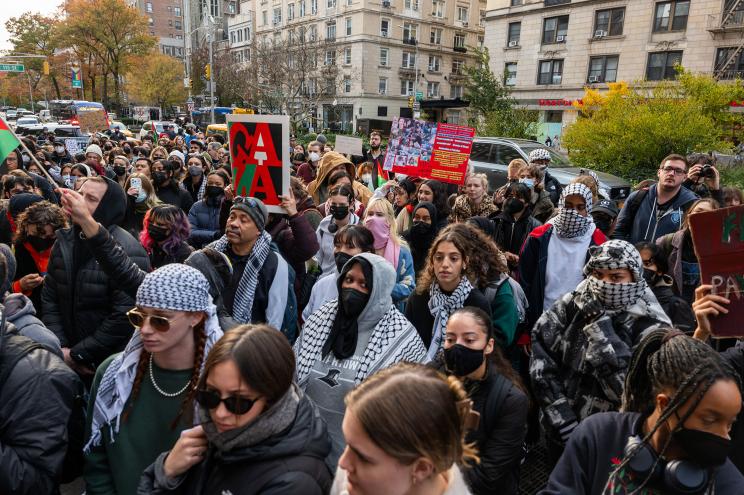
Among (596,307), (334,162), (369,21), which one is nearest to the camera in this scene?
(596,307)

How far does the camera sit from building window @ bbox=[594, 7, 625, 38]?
112 feet

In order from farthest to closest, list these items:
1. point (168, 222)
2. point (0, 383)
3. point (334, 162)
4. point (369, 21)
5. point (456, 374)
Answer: point (369, 21) < point (334, 162) < point (168, 222) < point (456, 374) < point (0, 383)

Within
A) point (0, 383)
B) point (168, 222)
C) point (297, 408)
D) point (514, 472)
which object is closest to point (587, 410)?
point (514, 472)

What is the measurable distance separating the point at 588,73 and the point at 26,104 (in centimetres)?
7714

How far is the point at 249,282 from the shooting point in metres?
3.48

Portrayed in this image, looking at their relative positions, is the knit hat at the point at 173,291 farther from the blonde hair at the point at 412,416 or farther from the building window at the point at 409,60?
the building window at the point at 409,60

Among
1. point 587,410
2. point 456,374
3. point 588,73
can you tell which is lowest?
point 587,410

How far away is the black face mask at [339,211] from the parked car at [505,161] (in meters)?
8.18

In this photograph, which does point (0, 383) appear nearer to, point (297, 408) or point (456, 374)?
point (297, 408)

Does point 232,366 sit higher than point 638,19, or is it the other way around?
point 638,19

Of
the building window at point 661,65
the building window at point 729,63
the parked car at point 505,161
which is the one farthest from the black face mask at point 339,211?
the building window at point 661,65

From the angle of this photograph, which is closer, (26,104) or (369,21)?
(369,21)

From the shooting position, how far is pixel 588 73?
36.2 m

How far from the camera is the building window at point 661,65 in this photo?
3212 cm
